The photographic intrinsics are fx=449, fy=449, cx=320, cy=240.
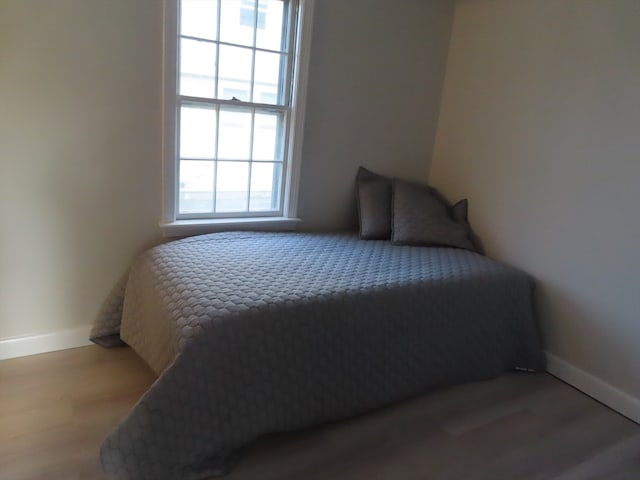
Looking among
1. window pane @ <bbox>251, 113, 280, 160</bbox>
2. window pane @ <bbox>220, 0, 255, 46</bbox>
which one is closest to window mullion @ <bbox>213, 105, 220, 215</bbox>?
window pane @ <bbox>251, 113, 280, 160</bbox>

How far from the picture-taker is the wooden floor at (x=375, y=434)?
1678 millimetres

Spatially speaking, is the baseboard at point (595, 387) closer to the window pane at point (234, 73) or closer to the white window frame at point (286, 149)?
the white window frame at point (286, 149)

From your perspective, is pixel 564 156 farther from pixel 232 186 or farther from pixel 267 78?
pixel 232 186

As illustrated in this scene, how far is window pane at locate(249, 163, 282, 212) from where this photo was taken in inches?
106

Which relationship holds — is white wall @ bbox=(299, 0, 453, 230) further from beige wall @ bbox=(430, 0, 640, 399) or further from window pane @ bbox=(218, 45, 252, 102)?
window pane @ bbox=(218, 45, 252, 102)

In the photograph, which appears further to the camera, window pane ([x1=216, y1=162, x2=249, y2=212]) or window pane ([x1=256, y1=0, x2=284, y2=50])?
window pane ([x1=216, y1=162, x2=249, y2=212])

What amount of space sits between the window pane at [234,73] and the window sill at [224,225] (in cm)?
69

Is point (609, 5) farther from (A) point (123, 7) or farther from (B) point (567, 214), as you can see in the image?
(A) point (123, 7)

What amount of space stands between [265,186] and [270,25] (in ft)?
2.97

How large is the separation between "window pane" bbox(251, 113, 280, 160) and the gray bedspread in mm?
485

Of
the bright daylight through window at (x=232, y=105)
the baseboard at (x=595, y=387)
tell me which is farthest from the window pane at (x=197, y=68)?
the baseboard at (x=595, y=387)

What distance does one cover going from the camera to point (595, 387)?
7.72 feet

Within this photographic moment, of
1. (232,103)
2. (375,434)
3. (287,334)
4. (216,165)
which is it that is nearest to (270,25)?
(232,103)

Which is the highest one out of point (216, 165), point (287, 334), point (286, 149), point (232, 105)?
point (232, 105)
